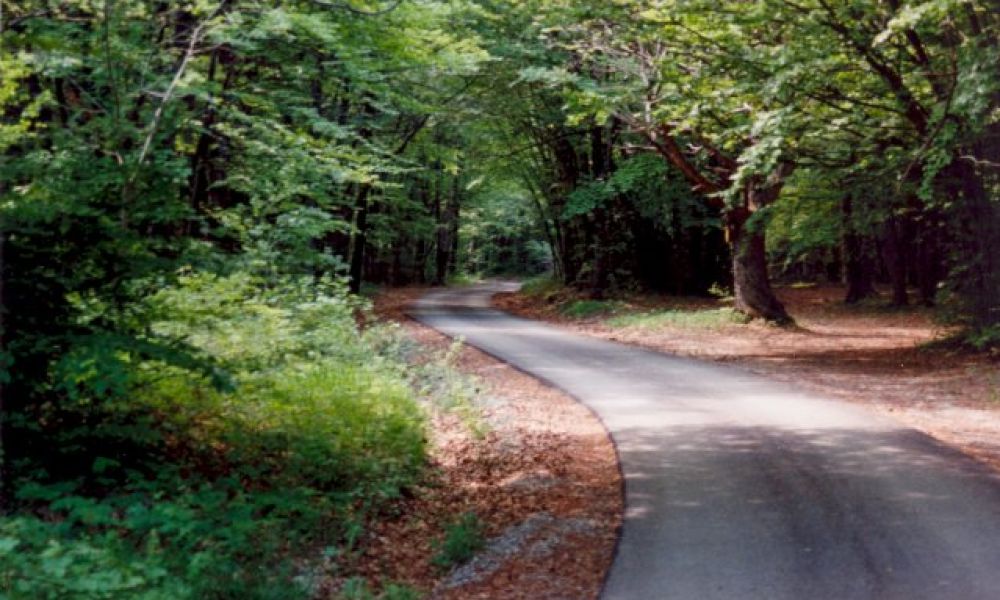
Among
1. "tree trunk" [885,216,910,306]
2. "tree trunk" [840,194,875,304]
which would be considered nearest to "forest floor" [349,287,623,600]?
"tree trunk" [885,216,910,306]

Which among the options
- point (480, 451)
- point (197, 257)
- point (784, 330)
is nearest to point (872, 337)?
point (784, 330)

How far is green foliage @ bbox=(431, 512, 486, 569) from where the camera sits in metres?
6.53

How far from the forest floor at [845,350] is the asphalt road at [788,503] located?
101cm

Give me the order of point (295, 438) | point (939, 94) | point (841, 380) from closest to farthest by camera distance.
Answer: point (295, 438) < point (939, 94) < point (841, 380)

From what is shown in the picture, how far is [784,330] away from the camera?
72.1 ft

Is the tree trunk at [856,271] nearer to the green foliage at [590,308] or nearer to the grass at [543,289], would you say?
the green foliage at [590,308]

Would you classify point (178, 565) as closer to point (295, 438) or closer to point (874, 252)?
point (295, 438)

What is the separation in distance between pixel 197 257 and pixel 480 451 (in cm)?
412

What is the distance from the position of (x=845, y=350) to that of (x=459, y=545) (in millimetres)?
14818

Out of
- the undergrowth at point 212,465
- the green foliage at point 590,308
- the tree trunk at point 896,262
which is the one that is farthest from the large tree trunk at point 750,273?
the undergrowth at point 212,465

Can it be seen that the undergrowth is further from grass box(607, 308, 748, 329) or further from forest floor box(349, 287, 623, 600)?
grass box(607, 308, 748, 329)

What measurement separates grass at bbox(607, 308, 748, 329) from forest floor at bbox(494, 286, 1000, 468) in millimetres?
35

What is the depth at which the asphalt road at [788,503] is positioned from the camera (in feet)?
18.8

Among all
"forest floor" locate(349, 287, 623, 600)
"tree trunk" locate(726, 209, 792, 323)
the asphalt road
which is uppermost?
"tree trunk" locate(726, 209, 792, 323)
